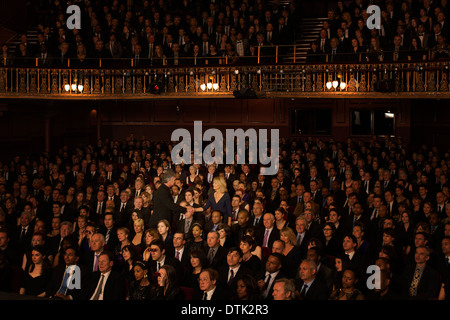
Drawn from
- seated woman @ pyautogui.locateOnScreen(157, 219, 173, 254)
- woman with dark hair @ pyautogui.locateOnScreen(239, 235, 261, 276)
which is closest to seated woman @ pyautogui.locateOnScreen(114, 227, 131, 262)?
seated woman @ pyautogui.locateOnScreen(157, 219, 173, 254)

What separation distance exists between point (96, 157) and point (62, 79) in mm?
2261

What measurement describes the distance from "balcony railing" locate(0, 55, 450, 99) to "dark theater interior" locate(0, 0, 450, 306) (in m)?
0.05

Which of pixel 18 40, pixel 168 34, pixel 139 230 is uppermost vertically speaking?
pixel 18 40

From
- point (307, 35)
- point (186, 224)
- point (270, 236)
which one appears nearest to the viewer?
point (270, 236)

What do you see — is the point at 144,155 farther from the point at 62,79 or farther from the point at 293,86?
the point at 293,86

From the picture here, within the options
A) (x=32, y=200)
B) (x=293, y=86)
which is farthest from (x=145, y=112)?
(x=32, y=200)

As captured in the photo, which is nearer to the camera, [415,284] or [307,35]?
[415,284]

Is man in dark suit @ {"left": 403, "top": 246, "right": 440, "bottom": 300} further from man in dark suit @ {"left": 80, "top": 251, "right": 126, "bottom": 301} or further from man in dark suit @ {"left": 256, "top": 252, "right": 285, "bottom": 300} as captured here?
man in dark suit @ {"left": 80, "top": 251, "right": 126, "bottom": 301}

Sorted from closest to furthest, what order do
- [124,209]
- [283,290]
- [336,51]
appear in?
1. [283,290]
2. [124,209]
3. [336,51]

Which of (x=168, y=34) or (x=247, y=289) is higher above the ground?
(x=168, y=34)

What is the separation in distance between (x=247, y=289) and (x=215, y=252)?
1.29 meters

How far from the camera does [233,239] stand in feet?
19.5

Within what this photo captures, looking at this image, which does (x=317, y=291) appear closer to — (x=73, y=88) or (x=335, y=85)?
(x=335, y=85)

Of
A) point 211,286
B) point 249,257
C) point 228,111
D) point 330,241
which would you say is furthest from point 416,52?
point 211,286
